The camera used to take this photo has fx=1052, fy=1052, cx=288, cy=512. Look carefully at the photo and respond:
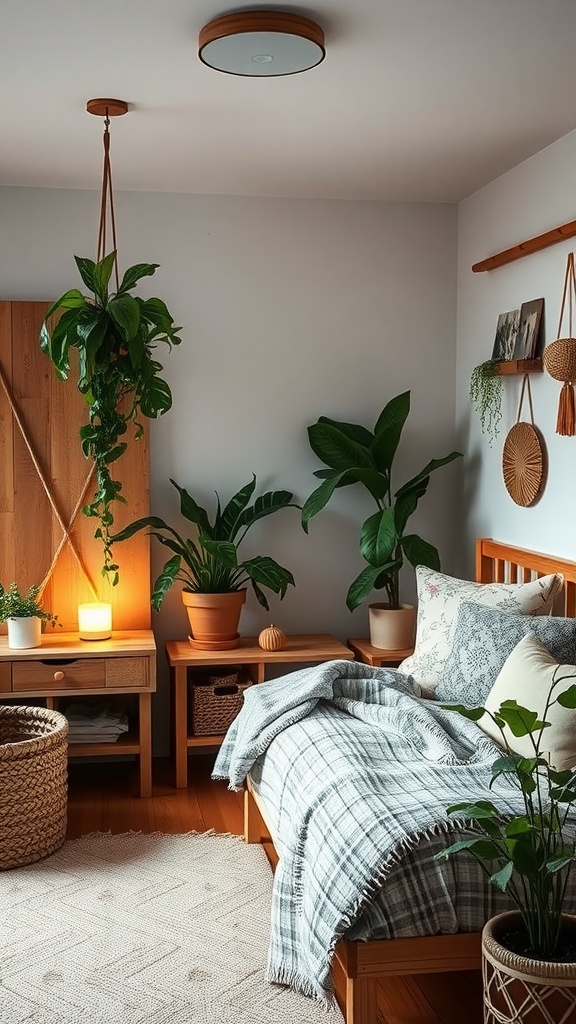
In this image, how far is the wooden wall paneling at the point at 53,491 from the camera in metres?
4.52

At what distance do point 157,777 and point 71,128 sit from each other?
269 cm

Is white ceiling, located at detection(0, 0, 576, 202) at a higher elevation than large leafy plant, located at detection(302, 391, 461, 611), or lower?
higher

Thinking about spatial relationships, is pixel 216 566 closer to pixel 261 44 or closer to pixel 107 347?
pixel 107 347

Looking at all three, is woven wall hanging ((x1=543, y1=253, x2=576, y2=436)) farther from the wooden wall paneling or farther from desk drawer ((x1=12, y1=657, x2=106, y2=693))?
desk drawer ((x1=12, y1=657, x2=106, y2=693))

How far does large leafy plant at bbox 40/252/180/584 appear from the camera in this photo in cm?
375

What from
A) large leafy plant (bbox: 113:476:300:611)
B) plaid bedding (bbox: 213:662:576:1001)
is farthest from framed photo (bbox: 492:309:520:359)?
plaid bedding (bbox: 213:662:576:1001)

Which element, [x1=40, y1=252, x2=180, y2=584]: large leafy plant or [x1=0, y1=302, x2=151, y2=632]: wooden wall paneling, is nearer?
[x1=40, y1=252, x2=180, y2=584]: large leafy plant

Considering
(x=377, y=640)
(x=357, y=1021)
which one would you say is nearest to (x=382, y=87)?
(x=377, y=640)

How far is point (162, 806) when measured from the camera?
4.26 metres

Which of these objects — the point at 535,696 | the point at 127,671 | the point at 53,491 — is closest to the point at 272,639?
the point at 127,671

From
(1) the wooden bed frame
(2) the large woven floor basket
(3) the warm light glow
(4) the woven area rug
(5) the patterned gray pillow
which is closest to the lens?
(1) the wooden bed frame

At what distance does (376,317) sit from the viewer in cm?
496

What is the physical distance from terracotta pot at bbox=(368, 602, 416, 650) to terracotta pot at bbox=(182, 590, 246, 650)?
608 millimetres

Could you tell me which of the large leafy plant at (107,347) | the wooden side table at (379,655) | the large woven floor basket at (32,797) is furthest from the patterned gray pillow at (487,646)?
the large leafy plant at (107,347)
